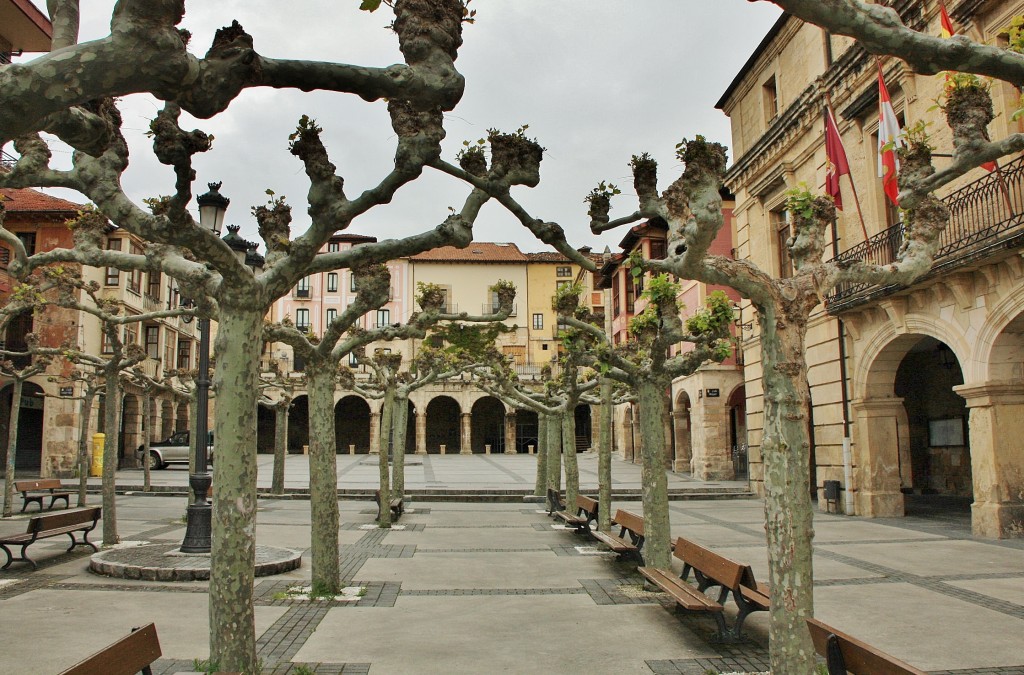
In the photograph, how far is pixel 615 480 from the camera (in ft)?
92.5

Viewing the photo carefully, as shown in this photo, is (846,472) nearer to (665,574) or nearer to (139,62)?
(665,574)

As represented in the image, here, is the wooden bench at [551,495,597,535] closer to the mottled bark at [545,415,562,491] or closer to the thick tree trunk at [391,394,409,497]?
the mottled bark at [545,415,562,491]

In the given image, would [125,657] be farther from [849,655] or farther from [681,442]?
[681,442]

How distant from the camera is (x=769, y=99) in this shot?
21.1m

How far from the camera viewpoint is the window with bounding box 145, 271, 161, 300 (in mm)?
36625

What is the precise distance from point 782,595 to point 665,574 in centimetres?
316

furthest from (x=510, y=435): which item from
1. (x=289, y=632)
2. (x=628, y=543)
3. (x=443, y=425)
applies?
(x=289, y=632)

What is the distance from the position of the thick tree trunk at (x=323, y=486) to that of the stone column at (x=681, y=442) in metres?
25.2

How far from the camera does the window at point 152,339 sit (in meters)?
37.3

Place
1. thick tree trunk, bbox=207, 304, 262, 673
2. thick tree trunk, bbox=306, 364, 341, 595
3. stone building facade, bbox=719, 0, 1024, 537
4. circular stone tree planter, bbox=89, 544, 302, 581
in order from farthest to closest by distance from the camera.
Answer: stone building facade, bbox=719, 0, 1024, 537
circular stone tree planter, bbox=89, 544, 302, 581
thick tree trunk, bbox=306, 364, 341, 595
thick tree trunk, bbox=207, 304, 262, 673

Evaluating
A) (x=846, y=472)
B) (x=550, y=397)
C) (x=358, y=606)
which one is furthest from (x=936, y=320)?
(x=358, y=606)

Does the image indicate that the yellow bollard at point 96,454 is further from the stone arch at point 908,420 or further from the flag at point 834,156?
the flag at point 834,156

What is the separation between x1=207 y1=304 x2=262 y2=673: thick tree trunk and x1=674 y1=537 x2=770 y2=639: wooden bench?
163 inches

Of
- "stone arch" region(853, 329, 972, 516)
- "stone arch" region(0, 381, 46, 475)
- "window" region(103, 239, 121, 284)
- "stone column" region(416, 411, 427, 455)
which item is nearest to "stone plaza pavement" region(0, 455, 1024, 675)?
"stone arch" region(853, 329, 972, 516)
